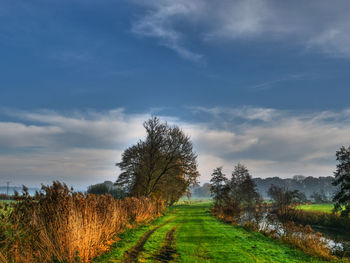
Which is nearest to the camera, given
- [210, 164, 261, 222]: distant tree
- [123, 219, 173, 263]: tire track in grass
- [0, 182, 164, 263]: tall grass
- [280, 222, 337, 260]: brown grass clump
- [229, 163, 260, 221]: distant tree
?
[0, 182, 164, 263]: tall grass

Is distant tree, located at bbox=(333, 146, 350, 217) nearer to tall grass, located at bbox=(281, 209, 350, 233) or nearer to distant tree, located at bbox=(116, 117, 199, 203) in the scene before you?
tall grass, located at bbox=(281, 209, 350, 233)

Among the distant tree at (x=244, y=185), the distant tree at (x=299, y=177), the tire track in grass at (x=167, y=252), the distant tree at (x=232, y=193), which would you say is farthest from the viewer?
the distant tree at (x=299, y=177)

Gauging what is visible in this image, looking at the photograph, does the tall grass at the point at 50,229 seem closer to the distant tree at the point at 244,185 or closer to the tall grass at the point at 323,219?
the tall grass at the point at 323,219

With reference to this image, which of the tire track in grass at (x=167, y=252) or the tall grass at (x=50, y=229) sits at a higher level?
the tall grass at (x=50, y=229)

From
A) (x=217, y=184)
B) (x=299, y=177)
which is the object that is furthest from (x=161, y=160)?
(x=299, y=177)

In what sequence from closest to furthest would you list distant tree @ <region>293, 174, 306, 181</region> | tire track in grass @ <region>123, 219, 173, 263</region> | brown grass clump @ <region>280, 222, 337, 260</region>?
tire track in grass @ <region>123, 219, 173, 263</region> → brown grass clump @ <region>280, 222, 337, 260</region> → distant tree @ <region>293, 174, 306, 181</region>

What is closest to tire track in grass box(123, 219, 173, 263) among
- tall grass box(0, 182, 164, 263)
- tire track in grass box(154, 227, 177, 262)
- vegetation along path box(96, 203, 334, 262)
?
vegetation along path box(96, 203, 334, 262)

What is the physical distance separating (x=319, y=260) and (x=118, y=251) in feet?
30.6

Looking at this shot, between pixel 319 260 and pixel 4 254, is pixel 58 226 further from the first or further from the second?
pixel 319 260

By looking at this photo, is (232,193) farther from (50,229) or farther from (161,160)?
(50,229)

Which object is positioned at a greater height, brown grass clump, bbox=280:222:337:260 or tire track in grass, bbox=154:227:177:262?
tire track in grass, bbox=154:227:177:262

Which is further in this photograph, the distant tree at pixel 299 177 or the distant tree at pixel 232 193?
the distant tree at pixel 299 177

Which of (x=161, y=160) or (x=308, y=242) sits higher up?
(x=161, y=160)

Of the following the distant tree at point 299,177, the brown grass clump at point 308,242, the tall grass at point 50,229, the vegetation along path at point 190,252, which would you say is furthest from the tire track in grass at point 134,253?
the distant tree at point 299,177
